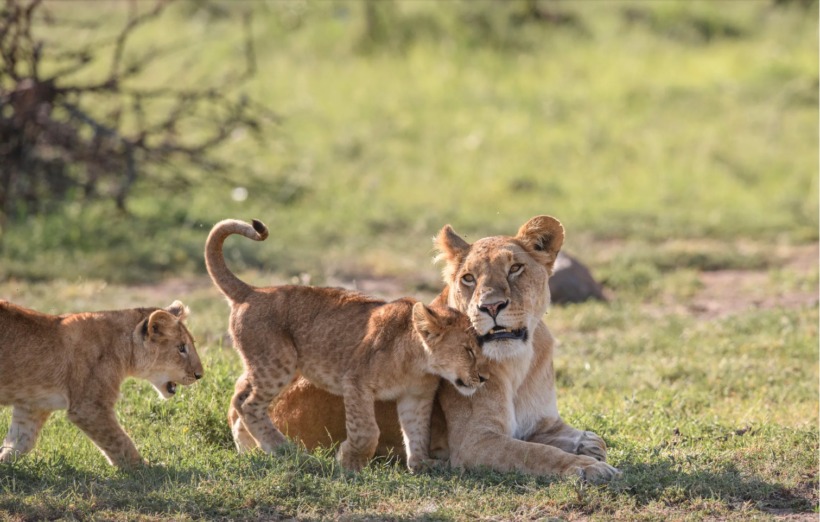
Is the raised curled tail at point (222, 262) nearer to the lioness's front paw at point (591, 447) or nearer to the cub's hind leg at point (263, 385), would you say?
the cub's hind leg at point (263, 385)

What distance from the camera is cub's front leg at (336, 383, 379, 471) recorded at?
508 cm

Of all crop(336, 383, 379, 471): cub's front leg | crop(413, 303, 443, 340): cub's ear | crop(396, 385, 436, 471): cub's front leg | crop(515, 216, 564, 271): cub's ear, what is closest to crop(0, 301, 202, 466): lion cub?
crop(336, 383, 379, 471): cub's front leg

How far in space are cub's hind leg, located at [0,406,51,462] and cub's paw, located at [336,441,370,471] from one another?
4.07ft

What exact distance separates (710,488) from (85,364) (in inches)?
98.4

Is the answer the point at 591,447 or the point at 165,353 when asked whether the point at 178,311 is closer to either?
the point at 165,353

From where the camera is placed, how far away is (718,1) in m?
18.6

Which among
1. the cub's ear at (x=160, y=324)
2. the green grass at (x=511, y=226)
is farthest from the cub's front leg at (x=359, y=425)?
the cub's ear at (x=160, y=324)

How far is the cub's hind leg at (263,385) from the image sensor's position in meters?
5.29

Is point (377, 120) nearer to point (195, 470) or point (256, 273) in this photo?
point (256, 273)

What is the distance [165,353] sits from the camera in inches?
212

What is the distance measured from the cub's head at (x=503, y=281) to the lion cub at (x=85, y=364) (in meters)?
1.17

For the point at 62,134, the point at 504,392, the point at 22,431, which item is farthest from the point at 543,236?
the point at 62,134

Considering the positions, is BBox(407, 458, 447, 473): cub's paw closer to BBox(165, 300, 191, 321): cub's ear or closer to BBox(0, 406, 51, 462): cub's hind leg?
BBox(165, 300, 191, 321): cub's ear

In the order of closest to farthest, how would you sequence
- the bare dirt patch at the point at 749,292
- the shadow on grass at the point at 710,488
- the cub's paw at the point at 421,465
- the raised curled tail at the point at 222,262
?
the shadow on grass at the point at 710,488, the cub's paw at the point at 421,465, the raised curled tail at the point at 222,262, the bare dirt patch at the point at 749,292
